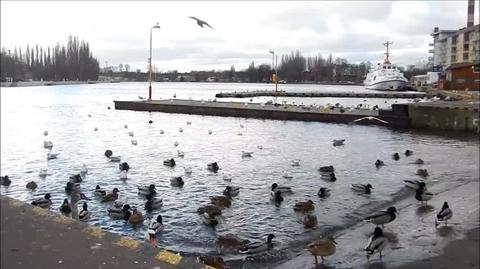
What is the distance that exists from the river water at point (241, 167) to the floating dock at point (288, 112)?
5.69ft

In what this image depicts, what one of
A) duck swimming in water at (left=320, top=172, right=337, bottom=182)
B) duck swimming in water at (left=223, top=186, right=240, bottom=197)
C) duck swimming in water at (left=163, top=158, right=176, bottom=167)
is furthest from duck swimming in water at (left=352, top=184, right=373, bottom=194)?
duck swimming in water at (left=163, top=158, right=176, bottom=167)

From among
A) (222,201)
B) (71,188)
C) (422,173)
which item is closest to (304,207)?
(222,201)

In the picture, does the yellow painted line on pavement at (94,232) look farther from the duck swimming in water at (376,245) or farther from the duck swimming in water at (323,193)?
the duck swimming in water at (323,193)

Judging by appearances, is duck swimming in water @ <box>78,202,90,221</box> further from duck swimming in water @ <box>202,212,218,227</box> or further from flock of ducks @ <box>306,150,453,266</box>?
flock of ducks @ <box>306,150,453,266</box>

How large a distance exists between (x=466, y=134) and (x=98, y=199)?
26045mm

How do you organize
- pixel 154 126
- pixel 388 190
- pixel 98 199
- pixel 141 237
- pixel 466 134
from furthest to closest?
pixel 154 126 → pixel 466 134 → pixel 388 190 → pixel 98 199 → pixel 141 237

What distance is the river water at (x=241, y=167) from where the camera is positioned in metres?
12.9

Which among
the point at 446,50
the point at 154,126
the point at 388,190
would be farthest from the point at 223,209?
the point at 446,50

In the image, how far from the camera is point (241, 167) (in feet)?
70.0

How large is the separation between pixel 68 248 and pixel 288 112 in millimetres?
40131

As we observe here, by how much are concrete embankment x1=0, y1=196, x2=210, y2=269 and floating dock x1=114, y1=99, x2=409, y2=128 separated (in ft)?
112

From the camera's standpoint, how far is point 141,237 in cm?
1171

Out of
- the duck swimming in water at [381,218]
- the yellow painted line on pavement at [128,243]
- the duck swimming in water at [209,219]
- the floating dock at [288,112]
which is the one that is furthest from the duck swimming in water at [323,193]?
the floating dock at [288,112]

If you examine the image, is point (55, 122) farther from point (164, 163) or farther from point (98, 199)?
point (98, 199)
